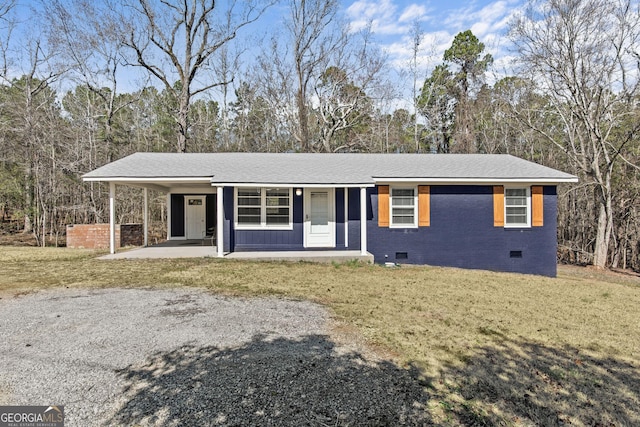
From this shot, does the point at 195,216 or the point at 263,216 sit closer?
the point at 263,216

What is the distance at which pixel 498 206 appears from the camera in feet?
36.7

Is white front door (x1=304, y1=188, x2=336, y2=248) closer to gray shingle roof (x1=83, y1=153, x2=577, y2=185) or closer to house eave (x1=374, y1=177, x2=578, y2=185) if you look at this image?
gray shingle roof (x1=83, y1=153, x2=577, y2=185)

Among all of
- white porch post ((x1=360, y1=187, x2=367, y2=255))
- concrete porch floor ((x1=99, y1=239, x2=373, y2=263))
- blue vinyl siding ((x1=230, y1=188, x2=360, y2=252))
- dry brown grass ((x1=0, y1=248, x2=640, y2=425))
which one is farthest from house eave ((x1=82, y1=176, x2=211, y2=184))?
white porch post ((x1=360, y1=187, x2=367, y2=255))

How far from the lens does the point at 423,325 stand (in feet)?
15.0

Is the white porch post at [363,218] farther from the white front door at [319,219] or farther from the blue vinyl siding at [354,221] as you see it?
the white front door at [319,219]

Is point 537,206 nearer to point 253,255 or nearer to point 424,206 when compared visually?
point 424,206

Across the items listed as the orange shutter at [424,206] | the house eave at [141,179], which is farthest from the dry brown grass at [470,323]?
the house eave at [141,179]

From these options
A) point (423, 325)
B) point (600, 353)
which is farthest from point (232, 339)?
point (600, 353)

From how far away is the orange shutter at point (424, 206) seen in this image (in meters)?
11.1

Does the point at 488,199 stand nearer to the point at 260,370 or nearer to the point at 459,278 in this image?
the point at 459,278

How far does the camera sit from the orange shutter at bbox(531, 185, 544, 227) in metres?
11.1

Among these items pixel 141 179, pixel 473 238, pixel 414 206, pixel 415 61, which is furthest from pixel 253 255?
pixel 415 61

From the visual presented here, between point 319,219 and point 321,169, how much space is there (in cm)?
173

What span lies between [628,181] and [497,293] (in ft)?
45.3
